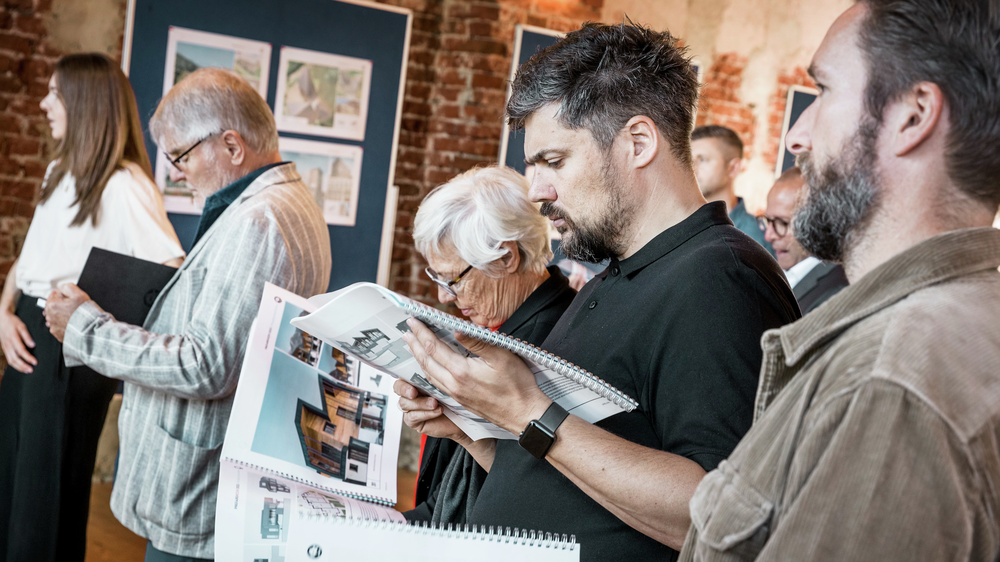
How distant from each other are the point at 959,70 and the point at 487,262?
4.03ft

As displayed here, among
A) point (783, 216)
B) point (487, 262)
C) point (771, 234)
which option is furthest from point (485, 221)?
point (771, 234)

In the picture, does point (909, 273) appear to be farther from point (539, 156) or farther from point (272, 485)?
point (272, 485)

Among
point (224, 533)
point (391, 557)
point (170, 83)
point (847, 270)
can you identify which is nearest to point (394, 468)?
point (224, 533)

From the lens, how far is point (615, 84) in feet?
4.16

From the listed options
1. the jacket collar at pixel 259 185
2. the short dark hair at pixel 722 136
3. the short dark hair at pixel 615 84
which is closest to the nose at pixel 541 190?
the short dark hair at pixel 615 84

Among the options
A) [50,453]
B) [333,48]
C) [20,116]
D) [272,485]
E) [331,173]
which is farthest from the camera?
[331,173]

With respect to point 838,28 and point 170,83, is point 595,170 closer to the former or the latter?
point 838,28

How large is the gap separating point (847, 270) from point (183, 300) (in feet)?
5.46

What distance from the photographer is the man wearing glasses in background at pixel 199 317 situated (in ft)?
6.06

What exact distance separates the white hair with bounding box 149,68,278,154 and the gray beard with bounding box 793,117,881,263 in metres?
1.65

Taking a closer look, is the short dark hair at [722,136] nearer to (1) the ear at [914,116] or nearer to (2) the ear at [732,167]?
(2) the ear at [732,167]

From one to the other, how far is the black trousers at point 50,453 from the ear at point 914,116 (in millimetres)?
2572

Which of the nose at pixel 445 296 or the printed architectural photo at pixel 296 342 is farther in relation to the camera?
the nose at pixel 445 296

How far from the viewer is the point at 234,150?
2.05 meters
